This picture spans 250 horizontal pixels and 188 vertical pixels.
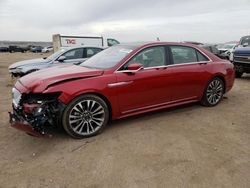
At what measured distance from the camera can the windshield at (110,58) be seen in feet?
14.8

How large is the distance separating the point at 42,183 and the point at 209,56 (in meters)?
4.51

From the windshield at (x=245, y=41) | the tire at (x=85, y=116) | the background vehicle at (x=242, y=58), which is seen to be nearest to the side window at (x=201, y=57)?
the tire at (x=85, y=116)

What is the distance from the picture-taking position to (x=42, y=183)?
9.45 feet

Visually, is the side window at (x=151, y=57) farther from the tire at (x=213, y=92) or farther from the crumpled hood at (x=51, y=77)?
the tire at (x=213, y=92)

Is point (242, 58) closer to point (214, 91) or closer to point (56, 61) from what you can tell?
point (214, 91)

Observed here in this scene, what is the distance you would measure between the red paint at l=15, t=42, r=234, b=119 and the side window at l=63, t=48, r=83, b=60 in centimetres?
470

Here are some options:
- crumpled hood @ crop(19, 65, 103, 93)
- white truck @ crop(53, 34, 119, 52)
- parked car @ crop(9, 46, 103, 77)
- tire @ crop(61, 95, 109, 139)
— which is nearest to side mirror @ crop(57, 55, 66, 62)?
parked car @ crop(9, 46, 103, 77)

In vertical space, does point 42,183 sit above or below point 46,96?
below

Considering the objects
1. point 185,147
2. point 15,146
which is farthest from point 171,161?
point 15,146

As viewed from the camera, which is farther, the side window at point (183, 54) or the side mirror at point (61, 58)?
the side mirror at point (61, 58)

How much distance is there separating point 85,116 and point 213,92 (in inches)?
129

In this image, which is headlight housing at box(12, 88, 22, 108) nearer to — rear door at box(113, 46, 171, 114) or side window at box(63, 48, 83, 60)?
rear door at box(113, 46, 171, 114)

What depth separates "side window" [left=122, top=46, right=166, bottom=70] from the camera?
15.1ft

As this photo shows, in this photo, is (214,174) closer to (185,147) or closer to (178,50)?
(185,147)
